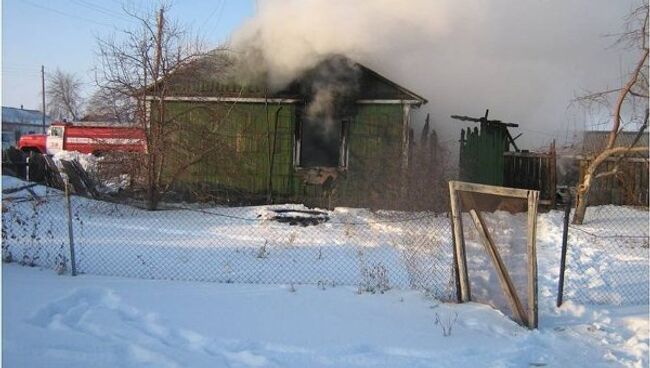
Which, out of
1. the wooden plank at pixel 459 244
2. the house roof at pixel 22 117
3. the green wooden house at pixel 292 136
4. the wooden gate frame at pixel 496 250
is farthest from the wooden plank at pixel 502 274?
the house roof at pixel 22 117

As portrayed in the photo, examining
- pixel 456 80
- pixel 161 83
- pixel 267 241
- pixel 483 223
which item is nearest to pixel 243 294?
pixel 483 223

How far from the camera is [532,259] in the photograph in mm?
4852

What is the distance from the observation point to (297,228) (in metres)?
10.4

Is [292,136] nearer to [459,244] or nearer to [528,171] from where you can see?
[528,171]

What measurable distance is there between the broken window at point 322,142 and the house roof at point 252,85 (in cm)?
78

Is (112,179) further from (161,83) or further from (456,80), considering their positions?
(456,80)

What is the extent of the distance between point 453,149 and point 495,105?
3.27m

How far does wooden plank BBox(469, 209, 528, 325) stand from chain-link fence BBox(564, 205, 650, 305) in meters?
1.45

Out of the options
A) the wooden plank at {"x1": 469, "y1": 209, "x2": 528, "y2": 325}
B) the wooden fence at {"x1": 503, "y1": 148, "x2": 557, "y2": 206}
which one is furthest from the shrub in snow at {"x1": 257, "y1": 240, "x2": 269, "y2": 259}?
the wooden fence at {"x1": 503, "y1": 148, "x2": 557, "y2": 206}

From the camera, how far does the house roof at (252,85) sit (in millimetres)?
12828

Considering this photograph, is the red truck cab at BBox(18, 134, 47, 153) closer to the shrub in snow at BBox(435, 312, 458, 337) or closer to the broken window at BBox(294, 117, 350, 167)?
the broken window at BBox(294, 117, 350, 167)

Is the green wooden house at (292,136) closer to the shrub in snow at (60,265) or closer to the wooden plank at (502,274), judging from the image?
the shrub in snow at (60,265)

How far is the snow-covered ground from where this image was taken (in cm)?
404

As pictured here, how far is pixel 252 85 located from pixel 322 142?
2320 millimetres
